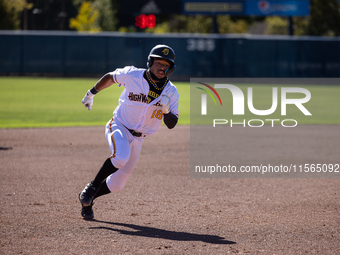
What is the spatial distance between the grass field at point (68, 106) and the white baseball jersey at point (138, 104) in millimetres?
8154

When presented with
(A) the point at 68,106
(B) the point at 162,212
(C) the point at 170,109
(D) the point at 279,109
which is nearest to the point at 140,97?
(C) the point at 170,109

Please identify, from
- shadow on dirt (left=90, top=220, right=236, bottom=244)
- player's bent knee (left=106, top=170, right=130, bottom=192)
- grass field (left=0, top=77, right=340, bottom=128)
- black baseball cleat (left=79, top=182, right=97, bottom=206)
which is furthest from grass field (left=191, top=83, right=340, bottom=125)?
shadow on dirt (left=90, top=220, right=236, bottom=244)

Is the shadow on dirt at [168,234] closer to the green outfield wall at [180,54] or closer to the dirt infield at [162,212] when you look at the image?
the dirt infield at [162,212]

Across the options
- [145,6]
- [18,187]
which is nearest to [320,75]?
[145,6]

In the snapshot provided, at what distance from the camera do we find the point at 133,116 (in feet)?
16.9

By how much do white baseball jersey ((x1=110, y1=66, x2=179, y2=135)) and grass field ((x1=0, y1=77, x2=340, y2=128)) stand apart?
26.8ft

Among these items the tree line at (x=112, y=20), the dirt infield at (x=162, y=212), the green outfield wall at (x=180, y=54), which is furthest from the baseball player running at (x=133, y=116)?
the tree line at (x=112, y=20)

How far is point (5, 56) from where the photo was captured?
97.2ft

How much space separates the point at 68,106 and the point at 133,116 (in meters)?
12.9

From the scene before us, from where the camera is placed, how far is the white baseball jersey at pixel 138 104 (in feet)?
16.6

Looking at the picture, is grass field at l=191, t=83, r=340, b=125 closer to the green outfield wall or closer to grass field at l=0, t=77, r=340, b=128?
grass field at l=0, t=77, r=340, b=128

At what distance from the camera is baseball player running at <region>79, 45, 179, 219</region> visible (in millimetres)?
4961

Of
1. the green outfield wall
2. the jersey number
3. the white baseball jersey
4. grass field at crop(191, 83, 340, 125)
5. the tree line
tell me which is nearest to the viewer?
the white baseball jersey

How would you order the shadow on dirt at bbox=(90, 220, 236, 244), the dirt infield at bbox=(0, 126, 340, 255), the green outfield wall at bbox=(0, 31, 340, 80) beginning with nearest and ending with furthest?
the dirt infield at bbox=(0, 126, 340, 255), the shadow on dirt at bbox=(90, 220, 236, 244), the green outfield wall at bbox=(0, 31, 340, 80)
